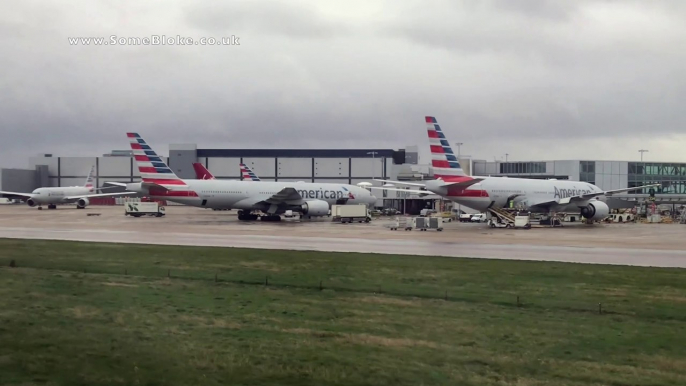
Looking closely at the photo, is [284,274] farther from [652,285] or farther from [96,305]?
[652,285]

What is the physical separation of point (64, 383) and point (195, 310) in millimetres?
5265

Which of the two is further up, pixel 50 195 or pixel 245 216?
pixel 50 195

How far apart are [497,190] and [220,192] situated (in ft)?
82.9

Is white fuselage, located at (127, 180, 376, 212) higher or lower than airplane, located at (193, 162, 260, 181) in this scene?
lower

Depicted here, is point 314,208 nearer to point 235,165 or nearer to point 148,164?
point 148,164

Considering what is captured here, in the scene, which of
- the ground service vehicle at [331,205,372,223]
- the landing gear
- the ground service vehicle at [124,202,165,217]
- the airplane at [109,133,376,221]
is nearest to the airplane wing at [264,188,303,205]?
the airplane at [109,133,376,221]

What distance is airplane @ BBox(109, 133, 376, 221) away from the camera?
62.1 m

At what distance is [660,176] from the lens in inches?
4277

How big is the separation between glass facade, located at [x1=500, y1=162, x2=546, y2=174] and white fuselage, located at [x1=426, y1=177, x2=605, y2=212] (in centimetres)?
3706


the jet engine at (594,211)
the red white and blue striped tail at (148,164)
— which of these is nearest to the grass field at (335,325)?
the red white and blue striped tail at (148,164)

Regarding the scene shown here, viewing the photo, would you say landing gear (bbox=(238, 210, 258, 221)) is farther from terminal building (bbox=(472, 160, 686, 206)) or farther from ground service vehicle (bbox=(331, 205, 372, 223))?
terminal building (bbox=(472, 160, 686, 206))

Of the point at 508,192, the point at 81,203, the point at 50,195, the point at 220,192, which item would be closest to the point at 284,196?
the point at 220,192

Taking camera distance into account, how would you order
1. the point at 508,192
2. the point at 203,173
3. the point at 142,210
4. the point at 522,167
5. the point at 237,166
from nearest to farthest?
1. the point at 508,192
2. the point at 142,210
3. the point at 203,173
4. the point at 522,167
5. the point at 237,166

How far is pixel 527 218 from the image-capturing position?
5653 cm
